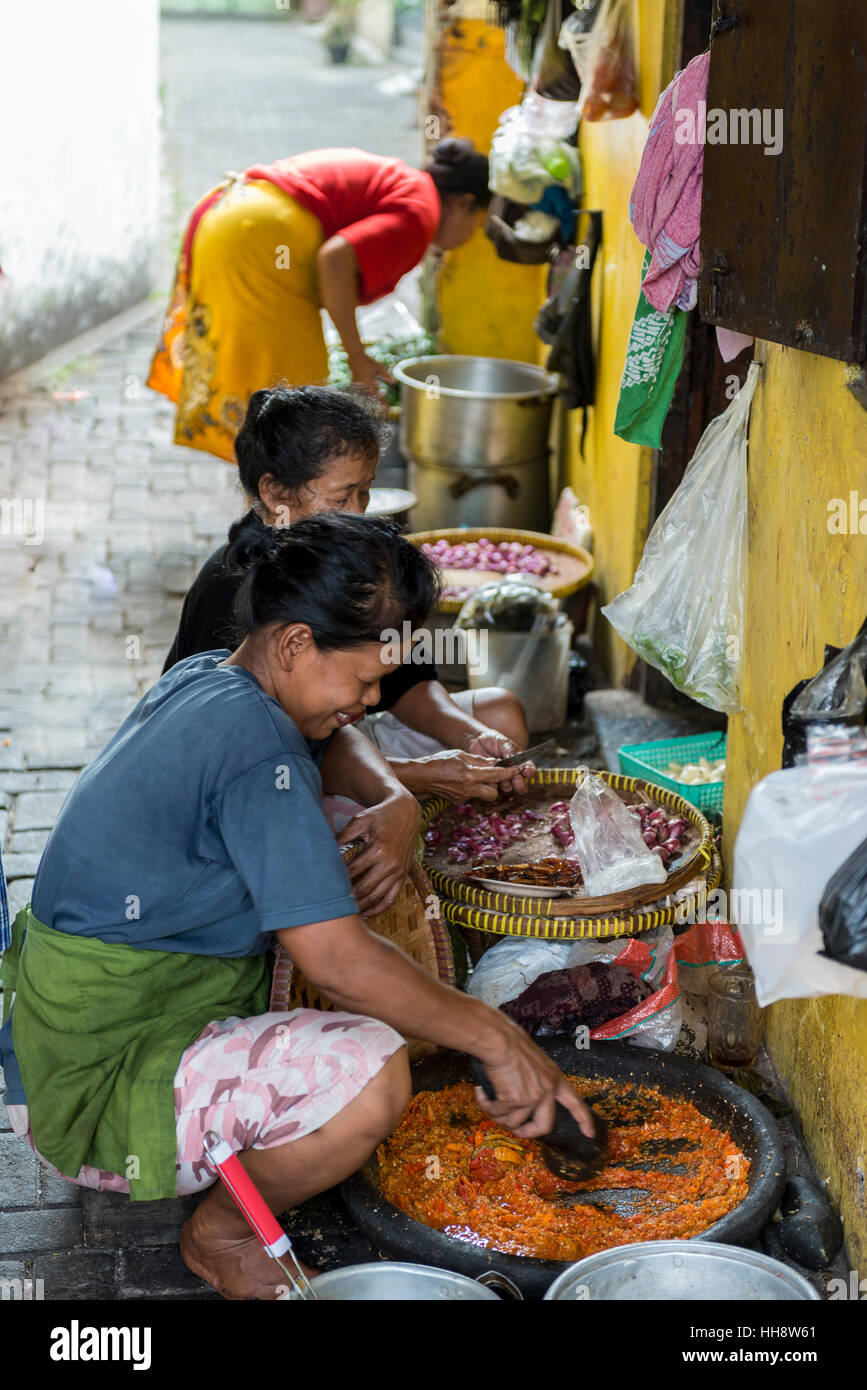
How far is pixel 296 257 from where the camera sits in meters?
5.37

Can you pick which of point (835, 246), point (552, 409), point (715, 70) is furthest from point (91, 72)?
point (835, 246)

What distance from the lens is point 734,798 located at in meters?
3.37

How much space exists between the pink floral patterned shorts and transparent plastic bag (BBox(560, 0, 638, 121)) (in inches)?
130

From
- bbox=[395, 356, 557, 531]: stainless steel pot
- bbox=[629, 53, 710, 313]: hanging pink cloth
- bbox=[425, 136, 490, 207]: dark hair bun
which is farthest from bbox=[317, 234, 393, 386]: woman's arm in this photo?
bbox=[629, 53, 710, 313]: hanging pink cloth

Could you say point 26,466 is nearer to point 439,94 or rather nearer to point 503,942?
point 439,94

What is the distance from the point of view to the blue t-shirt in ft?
7.26

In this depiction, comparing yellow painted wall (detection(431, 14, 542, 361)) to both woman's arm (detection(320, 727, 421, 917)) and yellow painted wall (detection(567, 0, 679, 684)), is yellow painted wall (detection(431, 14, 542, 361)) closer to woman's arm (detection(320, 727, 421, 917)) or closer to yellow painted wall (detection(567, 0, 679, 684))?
yellow painted wall (detection(567, 0, 679, 684))

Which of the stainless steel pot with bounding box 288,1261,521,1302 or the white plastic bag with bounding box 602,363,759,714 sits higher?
the white plastic bag with bounding box 602,363,759,714

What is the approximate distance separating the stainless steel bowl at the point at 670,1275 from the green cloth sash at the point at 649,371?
6.40 feet

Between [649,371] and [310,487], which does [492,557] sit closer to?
[649,371]

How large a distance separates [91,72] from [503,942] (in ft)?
26.7

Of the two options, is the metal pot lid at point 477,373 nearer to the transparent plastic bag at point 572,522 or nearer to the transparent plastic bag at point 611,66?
the transparent plastic bag at point 572,522

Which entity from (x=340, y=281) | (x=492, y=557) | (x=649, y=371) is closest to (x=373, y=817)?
(x=649, y=371)

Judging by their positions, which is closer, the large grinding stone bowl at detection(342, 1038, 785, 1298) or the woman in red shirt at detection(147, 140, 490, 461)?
the large grinding stone bowl at detection(342, 1038, 785, 1298)
